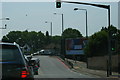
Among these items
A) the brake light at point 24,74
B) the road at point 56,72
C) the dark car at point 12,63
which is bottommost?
the road at point 56,72

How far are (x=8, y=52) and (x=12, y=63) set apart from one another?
382mm

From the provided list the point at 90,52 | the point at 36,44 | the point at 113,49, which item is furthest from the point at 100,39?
the point at 36,44

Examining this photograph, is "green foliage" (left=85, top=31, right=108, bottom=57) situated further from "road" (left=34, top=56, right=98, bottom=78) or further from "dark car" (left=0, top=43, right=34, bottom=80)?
"dark car" (left=0, top=43, right=34, bottom=80)

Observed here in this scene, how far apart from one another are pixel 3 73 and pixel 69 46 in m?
81.2

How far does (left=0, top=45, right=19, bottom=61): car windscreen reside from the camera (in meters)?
7.44

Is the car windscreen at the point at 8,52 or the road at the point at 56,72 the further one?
the road at the point at 56,72

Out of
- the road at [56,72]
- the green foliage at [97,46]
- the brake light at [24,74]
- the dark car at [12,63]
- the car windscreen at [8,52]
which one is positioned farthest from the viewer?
the green foliage at [97,46]

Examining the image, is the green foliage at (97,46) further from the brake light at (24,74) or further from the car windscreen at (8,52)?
the brake light at (24,74)

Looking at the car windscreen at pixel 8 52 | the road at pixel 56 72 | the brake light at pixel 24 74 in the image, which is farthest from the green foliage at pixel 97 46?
the brake light at pixel 24 74

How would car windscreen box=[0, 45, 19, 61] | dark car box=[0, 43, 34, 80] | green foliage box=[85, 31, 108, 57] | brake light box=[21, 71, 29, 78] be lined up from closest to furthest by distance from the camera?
dark car box=[0, 43, 34, 80] < brake light box=[21, 71, 29, 78] < car windscreen box=[0, 45, 19, 61] < green foliage box=[85, 31, 108, 57]

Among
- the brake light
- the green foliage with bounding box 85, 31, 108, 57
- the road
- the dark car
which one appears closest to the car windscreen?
the dark car

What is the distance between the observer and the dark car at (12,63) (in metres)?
7.12

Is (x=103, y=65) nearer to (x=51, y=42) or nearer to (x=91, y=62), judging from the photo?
(x=91, y=62)

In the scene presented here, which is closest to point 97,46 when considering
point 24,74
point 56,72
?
point 56,72
